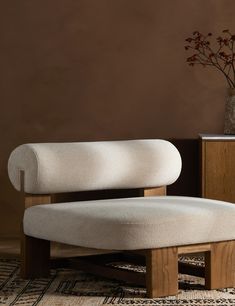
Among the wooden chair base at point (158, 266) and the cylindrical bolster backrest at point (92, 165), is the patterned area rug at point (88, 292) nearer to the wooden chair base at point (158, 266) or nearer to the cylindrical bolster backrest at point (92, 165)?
the wooden chair base at point (158, 266)

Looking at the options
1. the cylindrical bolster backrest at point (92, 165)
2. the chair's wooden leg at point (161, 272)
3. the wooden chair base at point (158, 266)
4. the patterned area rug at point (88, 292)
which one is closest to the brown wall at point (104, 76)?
the cylindrical bolster backrest at point (92, 165)

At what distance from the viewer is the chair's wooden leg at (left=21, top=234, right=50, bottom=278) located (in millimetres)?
3898

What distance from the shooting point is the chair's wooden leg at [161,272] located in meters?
3.41

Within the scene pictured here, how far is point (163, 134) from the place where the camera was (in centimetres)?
491

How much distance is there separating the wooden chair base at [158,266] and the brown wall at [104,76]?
0.97 m

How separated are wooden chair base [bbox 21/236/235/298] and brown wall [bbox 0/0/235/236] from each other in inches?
38.1

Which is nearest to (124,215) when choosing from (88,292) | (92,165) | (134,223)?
(134,223)

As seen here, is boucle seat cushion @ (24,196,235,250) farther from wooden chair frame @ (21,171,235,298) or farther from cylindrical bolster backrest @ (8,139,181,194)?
cylindrical bolster backrest @ (8,139,181,194)

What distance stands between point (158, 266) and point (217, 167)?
1.11 meters

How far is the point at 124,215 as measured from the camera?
3393 millimetres

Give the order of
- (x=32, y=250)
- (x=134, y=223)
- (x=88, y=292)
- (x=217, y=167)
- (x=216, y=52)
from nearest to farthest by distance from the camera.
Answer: (x=134, y=223)
(x=88, y=292)
(x=32, y=250)
(x=217, y=167)
(x=216, y=52)

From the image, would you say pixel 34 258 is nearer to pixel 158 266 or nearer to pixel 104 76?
pixel 158 266

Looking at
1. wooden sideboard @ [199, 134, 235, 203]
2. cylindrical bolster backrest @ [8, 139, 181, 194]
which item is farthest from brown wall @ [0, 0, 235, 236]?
cylindrical bolster backrest @ [8, 139, 181, 194]

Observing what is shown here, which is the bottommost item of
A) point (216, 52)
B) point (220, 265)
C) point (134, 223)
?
point (220, 265)
